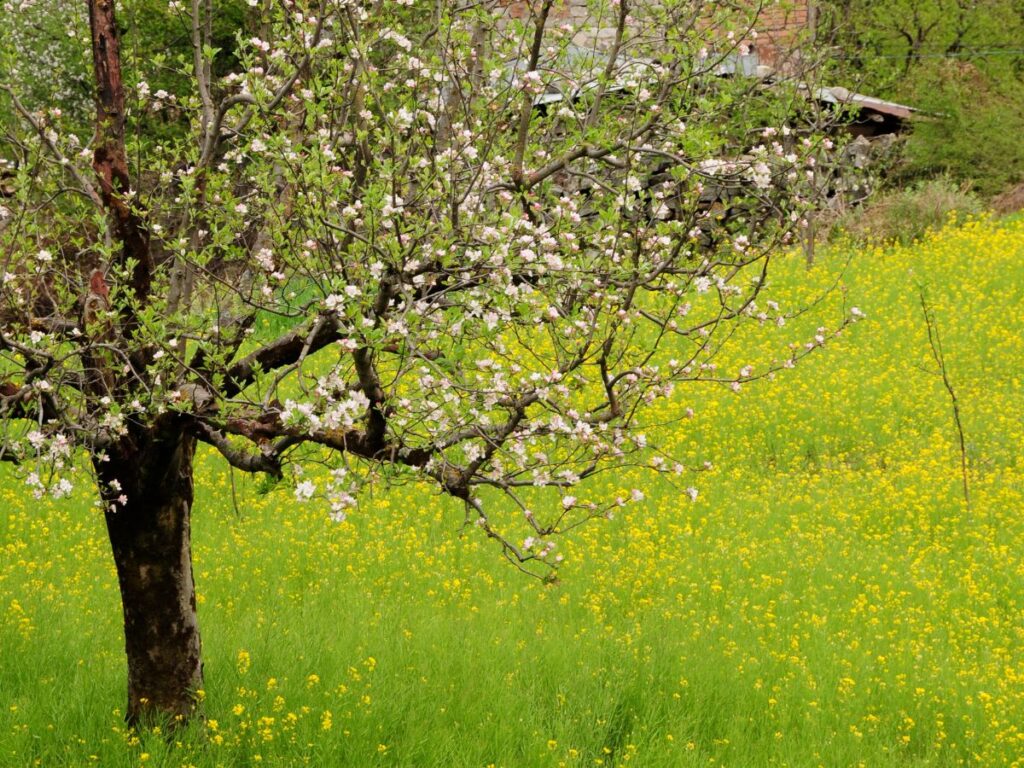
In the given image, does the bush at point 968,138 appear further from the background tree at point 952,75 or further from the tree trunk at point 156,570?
the tree trunk at point 156,570

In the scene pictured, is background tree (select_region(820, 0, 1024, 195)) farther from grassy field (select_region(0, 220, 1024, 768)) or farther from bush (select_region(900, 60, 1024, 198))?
grassy field (select_region(0, 220, 1024, 768))

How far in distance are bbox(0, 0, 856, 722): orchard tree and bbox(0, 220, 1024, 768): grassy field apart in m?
1.10

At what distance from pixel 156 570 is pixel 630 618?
190 inches

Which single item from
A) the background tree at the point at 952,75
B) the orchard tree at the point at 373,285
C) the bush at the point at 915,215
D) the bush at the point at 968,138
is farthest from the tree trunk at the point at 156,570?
the bush at the point at 968,138

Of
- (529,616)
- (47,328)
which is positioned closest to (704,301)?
(529,616)

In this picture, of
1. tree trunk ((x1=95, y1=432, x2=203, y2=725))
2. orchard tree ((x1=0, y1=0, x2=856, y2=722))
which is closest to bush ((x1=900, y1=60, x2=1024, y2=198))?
orchard tree ((x1=0, y1=0, x2=856, y2=722))

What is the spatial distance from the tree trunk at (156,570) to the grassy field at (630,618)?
0.30m

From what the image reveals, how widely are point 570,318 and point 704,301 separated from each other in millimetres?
15702

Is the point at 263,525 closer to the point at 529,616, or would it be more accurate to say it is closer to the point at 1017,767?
the point at 529,616

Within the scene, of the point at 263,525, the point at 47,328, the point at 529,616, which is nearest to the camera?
the point at 47,328

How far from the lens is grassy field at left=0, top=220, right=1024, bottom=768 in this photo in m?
8.02

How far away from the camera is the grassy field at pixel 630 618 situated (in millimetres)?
8023

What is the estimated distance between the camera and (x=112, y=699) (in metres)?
8.23

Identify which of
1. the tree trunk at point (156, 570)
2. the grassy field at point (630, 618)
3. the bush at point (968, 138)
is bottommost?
the grassy field at point (630, 618)
